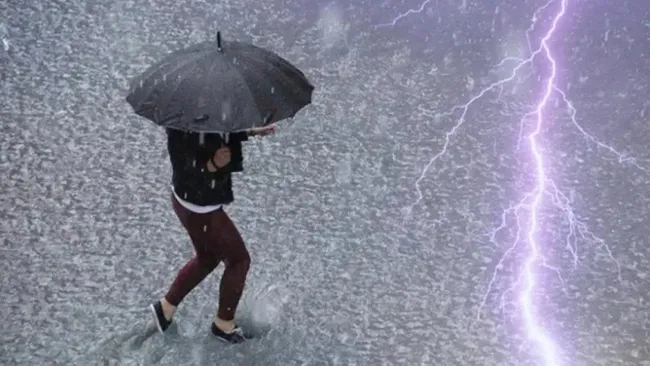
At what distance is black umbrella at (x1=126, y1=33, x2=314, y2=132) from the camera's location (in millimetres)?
3471

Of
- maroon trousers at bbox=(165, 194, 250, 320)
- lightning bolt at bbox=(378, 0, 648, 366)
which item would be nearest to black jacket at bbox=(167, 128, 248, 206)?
maroon trousers at bbox=(165, 194, 250, 320)

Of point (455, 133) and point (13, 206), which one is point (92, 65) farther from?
point (455, 133)

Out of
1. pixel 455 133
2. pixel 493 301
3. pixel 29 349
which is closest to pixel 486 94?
pixel 455 133

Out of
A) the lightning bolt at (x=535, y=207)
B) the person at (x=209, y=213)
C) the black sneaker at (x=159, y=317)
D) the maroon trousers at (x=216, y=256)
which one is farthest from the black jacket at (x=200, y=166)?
the lightning bolt at (x=535, y=207)

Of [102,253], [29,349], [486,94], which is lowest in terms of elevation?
[29,349]

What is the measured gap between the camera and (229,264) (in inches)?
156

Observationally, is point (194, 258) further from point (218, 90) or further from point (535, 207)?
point (535, 207)

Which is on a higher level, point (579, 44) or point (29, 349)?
point (579, 44)

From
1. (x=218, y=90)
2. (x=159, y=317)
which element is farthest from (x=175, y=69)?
(x=159, y=317)

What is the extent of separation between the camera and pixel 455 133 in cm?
613

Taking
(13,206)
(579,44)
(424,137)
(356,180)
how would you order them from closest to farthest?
1. (13,206)
2. (356,180)
3. (424,137)
4. (579,44)

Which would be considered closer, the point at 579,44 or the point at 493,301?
the point at 493,301

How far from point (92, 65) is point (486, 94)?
122 inches

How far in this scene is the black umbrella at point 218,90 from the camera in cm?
347
